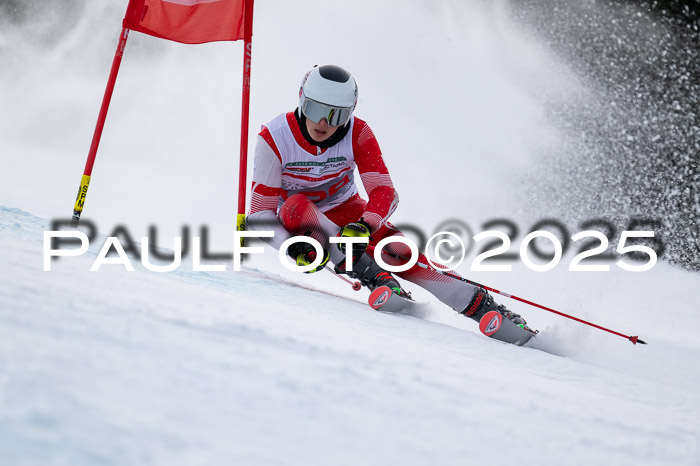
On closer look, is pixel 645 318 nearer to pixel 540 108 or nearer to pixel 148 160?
pixel 540 108

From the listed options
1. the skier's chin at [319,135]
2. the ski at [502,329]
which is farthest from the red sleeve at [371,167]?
the ski at [502,329]

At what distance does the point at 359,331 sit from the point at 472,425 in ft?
2.65

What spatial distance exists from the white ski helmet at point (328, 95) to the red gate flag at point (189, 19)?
119 cm

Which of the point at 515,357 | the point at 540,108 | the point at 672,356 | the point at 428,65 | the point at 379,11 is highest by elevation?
the point at 379,11

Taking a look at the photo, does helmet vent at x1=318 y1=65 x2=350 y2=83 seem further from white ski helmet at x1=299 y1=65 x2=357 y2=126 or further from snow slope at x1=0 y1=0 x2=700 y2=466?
snow slope at x1=0 y1=0 x2=700 y2=466

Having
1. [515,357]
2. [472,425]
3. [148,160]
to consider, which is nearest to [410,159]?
[148,160]

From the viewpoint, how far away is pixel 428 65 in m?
8.34

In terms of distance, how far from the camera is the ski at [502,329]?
2641mm

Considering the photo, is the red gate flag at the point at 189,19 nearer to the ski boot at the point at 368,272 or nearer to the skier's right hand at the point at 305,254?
the skier's right hand at the point at 305,254

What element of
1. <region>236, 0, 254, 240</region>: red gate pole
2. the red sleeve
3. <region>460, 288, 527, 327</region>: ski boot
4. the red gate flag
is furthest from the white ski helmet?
the red gate flag

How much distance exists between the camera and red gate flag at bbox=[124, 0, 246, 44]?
3.61 m

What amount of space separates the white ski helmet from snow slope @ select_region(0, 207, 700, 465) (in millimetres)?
1175

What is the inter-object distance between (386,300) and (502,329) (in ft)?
1.76

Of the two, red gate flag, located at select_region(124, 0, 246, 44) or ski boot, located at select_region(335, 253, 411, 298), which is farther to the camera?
red gate flag, located at select_region(124, 0, 246, 44)
